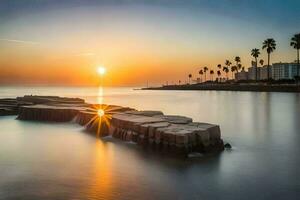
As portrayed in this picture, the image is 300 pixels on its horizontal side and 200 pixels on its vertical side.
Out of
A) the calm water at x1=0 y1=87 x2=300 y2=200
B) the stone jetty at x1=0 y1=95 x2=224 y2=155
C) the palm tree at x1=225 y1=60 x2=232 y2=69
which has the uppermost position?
the palm tree at x1=225 y1=60 x2=232 y2=69

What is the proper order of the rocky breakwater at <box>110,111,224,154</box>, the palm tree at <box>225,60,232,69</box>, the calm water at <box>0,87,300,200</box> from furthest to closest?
1. the palm tree at <box>225,60,232,69</box>
2. the rocky breakwater at <box>110,111,224,154</box>
3. the calm water at <box>0,87,300,200</box>

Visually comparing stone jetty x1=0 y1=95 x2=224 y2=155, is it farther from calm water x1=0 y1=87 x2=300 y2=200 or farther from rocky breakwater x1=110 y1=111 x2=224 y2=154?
calm water x1=0 y1=87 x2=300 y2=200

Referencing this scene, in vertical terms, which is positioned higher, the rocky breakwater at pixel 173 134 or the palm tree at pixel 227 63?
the palm tree at pixel 227 63

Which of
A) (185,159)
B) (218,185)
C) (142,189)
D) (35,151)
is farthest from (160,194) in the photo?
(35,151)

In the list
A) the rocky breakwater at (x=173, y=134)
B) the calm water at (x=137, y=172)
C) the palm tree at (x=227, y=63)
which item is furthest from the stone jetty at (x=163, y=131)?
the palm tree at (x=227, y=63)

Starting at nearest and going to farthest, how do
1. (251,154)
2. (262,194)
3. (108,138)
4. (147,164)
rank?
(262,194) < (147,164) < (251,154) < (108,138)

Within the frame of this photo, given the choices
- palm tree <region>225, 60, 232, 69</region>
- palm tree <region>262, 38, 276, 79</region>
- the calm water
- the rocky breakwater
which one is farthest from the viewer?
palm tree <region>225, 60, 232, 69</region>

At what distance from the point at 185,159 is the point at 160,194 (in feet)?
15.0

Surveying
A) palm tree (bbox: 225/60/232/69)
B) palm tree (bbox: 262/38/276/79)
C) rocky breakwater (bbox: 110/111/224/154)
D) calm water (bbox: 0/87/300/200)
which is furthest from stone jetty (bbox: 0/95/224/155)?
palm tree (bbox: 225/60/232/69)

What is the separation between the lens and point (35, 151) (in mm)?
19844

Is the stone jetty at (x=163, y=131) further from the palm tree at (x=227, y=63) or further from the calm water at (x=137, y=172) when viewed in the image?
the palm tree at (x=227, y=63)

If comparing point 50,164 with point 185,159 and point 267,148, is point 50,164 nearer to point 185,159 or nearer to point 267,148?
point 185,159

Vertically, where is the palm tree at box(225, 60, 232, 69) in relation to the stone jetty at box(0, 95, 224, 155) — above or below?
above

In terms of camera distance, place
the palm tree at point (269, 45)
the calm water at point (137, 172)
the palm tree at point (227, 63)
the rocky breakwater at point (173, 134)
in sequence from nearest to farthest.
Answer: the calm water at point (137, 172)
the rocky breakwater at point (173, 134)
the palm tree at point (269, 45)
the palm tree at point (227, 63)
